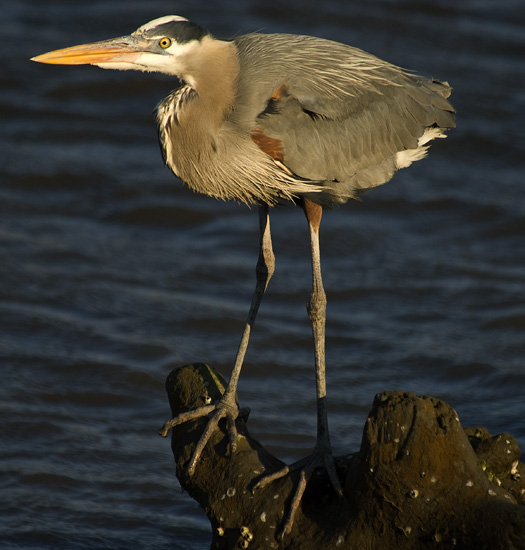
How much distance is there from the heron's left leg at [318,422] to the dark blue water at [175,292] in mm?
1261

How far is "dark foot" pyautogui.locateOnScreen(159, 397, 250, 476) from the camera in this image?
195 inches

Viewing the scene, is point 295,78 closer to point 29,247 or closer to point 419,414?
point 419,414

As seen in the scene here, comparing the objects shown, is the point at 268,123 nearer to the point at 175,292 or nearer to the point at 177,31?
the point at 177,31

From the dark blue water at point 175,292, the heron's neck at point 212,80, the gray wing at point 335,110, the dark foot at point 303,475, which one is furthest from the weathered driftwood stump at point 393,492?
the heron's neck at point 212,80

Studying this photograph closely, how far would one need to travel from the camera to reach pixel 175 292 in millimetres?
8922

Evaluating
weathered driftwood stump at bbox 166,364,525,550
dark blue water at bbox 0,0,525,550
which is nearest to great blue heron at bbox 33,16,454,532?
weathered driftwood stump at bbox 166,364,525,550

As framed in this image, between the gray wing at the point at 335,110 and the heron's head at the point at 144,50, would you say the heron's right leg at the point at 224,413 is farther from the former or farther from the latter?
the heron's head at the point at 144,50

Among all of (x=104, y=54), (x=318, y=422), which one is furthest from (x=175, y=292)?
(x=104, y=54)

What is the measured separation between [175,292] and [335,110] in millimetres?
3612

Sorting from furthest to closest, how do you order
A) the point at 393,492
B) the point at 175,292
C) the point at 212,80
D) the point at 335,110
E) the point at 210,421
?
1. the point at 175,292
2. the point at 335,110
3. the point at 212,80
4. the point at 210,421
5. the point at 393,492

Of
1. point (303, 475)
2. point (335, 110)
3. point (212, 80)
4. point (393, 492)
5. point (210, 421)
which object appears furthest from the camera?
point (335, 110)

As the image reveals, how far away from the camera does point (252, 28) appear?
13.6 m

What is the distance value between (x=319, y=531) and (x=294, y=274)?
15.7ft

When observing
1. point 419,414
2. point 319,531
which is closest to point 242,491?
point 319,531
